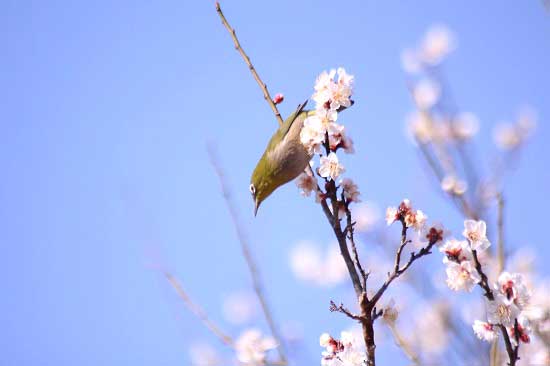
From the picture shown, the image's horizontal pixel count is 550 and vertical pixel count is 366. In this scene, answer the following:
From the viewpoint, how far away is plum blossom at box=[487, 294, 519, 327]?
2885mm

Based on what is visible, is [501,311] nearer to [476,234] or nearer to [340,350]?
[476,234]

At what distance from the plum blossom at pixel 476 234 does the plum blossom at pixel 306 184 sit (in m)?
0.95

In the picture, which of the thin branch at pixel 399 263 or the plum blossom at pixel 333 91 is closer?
the thin branch at pixel 399 263

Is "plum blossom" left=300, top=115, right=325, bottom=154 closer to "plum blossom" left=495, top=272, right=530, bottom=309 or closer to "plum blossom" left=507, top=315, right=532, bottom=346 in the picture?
"plum blossom" left=495, top=272, right=530, bottom=309

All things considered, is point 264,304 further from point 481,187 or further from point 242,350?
point 481,187

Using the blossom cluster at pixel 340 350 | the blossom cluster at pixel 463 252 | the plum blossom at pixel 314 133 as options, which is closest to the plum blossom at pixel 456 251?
the blossom cluster at pixel 463 252

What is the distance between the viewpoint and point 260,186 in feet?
16.5

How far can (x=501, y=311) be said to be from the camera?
9.54 ft

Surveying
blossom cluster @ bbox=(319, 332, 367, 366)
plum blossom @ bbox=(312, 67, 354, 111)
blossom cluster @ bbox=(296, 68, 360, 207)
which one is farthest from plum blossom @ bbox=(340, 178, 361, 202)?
blossom cluster @ bbox=(319, 332, 367, 366)

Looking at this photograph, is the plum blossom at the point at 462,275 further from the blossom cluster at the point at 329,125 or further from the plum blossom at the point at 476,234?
the blossom cluster at the point at 329,125

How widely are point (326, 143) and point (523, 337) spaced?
1.44 m

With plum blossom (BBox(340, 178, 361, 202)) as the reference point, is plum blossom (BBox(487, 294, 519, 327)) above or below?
below

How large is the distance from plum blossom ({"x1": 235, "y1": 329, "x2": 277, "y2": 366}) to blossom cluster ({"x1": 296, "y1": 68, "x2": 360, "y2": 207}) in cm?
183

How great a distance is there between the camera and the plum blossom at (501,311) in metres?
2.88
